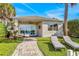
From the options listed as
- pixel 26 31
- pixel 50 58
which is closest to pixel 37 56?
pixel 50 58

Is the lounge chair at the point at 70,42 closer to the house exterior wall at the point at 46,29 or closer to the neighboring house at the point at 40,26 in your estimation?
the neighboring house at the point at 40,26

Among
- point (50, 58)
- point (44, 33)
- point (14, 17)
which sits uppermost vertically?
point (14, 17)

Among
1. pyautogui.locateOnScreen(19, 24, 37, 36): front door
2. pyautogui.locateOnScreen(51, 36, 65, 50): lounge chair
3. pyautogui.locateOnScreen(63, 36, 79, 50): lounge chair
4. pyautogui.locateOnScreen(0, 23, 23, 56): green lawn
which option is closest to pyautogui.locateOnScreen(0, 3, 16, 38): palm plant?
pyautogui.locateOnScreen(0, 23, 23, 56): green lawn

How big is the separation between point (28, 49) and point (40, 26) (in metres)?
1.04

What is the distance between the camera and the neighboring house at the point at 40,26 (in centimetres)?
1030

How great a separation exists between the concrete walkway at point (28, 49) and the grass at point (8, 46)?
15cm

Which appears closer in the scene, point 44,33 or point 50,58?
point 50,58

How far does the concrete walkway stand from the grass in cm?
15

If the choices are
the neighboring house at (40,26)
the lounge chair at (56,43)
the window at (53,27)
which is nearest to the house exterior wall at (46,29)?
the neighboring house at (40,26)

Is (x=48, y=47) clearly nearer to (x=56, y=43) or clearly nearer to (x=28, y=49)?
(x=56, y=43)

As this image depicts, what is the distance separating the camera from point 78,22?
10258 millimetres

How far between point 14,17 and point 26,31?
2.34 ft

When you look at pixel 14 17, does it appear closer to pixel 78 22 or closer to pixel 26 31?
pixel 26 31

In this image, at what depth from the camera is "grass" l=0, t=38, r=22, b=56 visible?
32.6ft
